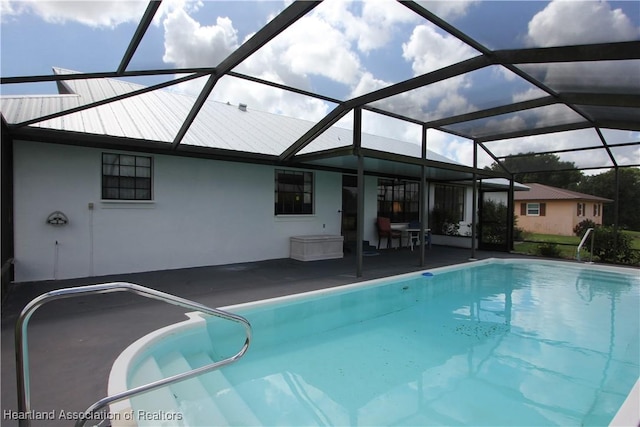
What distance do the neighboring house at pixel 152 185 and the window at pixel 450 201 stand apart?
5.16 meters

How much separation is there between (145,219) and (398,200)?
9.17 meters

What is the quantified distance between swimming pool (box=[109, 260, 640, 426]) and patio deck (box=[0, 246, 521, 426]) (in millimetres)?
292

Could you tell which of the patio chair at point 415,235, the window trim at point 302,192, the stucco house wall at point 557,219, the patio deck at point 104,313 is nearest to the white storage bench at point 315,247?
the patio deck at point 104,313

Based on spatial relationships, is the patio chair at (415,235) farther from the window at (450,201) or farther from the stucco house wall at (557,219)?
the stucco house wall at (557,219)

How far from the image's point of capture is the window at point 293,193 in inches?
382

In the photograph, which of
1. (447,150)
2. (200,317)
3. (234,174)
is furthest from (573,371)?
(447,150)

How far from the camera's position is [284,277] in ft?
23.4

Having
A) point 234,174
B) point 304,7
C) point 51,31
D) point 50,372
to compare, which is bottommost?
point 50,372

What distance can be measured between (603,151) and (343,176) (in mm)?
7980

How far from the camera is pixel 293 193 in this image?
10.1 metres

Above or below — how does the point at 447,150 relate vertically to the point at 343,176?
above

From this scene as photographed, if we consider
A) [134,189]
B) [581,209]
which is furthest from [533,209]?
[134,189]

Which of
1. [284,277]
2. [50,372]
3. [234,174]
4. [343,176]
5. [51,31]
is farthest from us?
[343,176]

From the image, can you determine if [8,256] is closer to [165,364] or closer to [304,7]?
[165,364]
